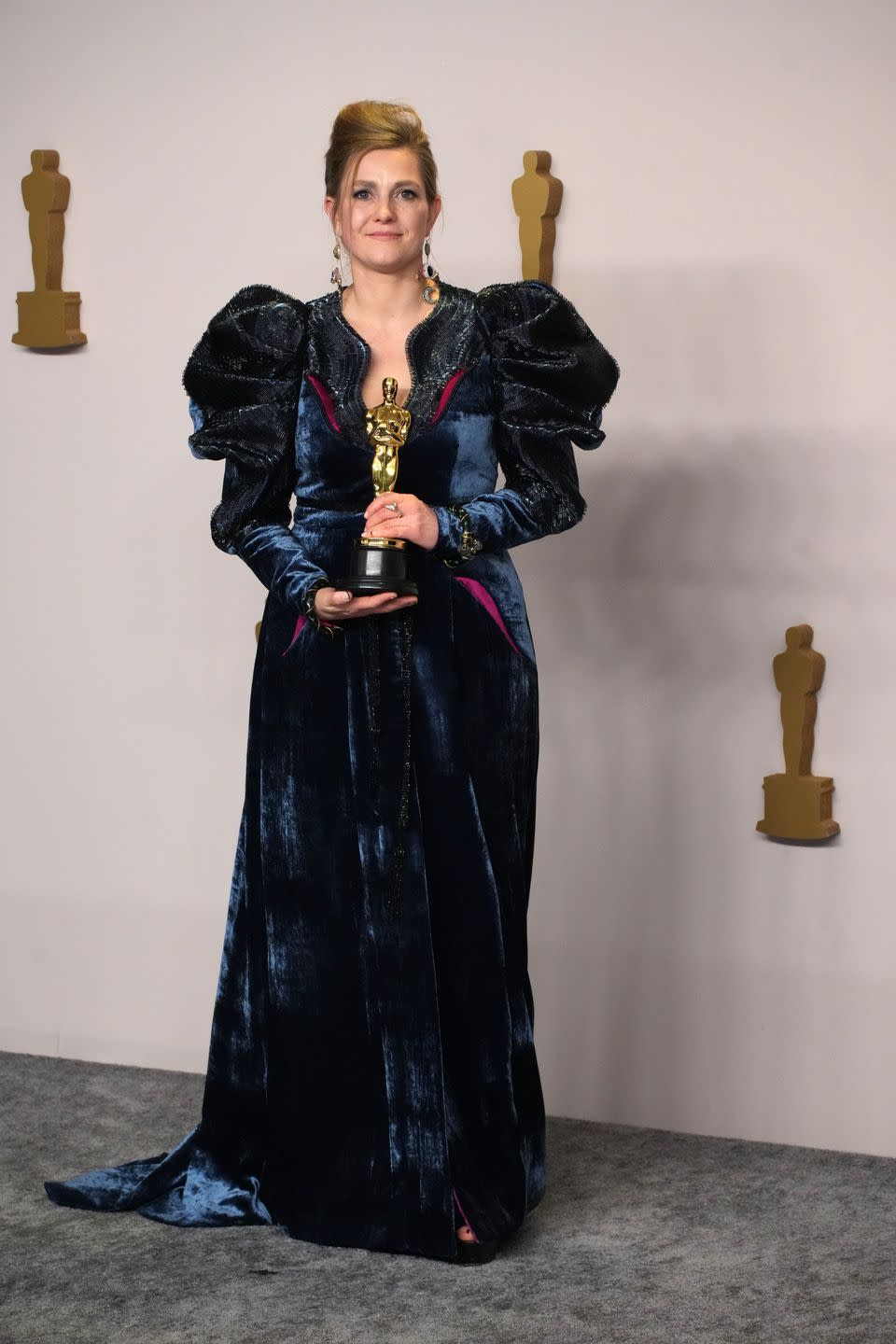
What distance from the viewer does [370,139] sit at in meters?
2.81

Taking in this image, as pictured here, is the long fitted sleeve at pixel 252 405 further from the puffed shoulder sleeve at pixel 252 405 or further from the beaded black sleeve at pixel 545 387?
the beaded black sleeve at pixel 545 387

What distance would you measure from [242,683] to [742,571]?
111 cm

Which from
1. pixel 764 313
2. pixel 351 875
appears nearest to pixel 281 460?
pixel 351 875

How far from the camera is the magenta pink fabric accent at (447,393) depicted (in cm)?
284

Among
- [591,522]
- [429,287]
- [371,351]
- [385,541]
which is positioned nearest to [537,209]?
[591,522]

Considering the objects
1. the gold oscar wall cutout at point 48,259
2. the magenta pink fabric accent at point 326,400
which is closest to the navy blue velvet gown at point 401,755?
the magenta pink fabric accent at point 326,400

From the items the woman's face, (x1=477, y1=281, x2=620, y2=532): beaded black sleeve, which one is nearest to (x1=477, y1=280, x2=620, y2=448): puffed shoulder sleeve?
(x1=477, y1=281, x2=620, y2=532): beaded black sleeve

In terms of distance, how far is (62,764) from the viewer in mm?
4121

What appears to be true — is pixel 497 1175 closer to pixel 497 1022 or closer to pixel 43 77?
pixel 497 1022

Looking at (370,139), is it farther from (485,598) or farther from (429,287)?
(485,598)

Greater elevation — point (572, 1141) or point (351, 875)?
point (351, 875)

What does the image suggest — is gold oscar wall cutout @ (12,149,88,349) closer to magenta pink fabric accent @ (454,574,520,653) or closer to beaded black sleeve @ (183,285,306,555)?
beaded black sleeve @ (183,285,306,555)

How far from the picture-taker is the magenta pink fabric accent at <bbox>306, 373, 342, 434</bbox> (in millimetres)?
2863

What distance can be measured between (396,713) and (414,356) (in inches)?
22.2
